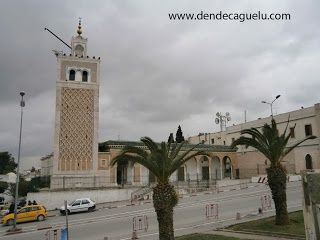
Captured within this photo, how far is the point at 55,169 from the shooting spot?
41.4m

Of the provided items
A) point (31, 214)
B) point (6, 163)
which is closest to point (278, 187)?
point (31, 214)

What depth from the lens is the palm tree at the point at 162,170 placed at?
14.3 metres

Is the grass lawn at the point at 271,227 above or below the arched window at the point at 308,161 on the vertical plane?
below

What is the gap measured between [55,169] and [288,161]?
31641 millimetres

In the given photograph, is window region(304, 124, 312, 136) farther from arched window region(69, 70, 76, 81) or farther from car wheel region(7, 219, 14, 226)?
car wheel region(7, 219, 14, 226)

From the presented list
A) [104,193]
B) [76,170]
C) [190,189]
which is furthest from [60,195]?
[190,189]

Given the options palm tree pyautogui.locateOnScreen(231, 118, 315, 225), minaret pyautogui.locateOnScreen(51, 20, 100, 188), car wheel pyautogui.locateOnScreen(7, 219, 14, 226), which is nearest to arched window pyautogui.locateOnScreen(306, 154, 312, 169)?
minaret pyautogui.locateOnScreen(51, 20, 100, 188)

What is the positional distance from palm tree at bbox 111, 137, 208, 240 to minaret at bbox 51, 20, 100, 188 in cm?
2797

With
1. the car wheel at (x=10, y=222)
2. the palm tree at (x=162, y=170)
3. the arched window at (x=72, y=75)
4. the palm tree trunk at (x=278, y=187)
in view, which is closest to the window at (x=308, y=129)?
the arched window at (x=72, y=75)

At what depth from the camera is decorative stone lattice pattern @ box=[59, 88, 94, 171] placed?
42.4 metres

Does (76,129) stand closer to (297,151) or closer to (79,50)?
(79,50)

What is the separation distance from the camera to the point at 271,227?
55.3ft

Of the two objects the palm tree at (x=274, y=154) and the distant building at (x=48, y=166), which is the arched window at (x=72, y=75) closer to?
the distant building at (x=48, y=166)

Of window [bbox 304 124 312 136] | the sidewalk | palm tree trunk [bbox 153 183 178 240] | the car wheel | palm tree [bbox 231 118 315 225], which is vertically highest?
window [bbox 304 124 312 136]
